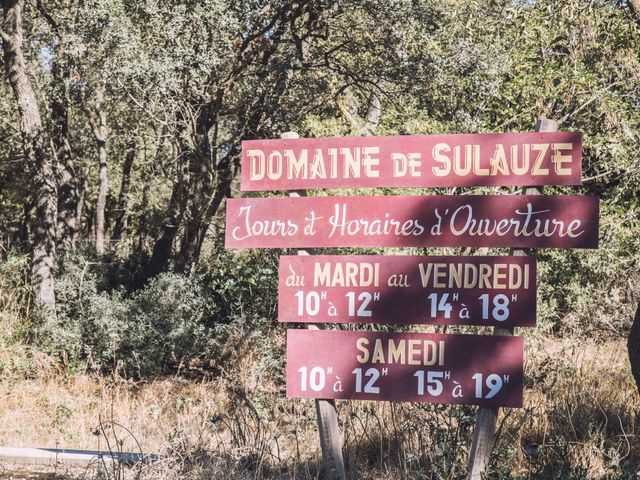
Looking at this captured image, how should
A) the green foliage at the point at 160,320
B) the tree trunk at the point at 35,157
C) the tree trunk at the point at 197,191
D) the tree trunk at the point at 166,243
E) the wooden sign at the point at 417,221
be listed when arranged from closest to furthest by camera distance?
the wooden sign at the point at 417,221, the green foliage at the point at 160,320, the tree trunk at the point at 35,157, the tree trunk at the point at 197,191, the tree trunk at the point at 166,243

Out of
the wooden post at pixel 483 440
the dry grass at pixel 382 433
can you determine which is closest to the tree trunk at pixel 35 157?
the dry grass at pixel 382 433

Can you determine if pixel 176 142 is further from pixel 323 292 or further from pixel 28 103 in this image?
pixel 323 292

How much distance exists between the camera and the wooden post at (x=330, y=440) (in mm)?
5000

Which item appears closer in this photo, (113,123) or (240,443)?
(240,443)

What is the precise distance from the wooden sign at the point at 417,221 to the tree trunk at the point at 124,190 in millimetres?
9752

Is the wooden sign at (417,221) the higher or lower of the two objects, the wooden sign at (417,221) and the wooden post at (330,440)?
the higher

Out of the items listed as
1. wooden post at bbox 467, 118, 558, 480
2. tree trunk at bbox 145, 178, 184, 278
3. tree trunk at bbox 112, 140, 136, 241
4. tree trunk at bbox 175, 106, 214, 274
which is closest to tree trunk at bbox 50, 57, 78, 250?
tree trunk at bbox 112, 140, 136, 241

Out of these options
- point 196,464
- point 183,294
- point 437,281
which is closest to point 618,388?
point 437,281

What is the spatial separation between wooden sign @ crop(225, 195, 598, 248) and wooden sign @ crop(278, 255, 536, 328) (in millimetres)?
119

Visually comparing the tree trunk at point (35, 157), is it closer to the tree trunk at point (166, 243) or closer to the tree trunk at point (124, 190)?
the tree trunk at point (166, 243)

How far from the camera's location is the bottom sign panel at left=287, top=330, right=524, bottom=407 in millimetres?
4703

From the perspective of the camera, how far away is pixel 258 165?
17.2 feet

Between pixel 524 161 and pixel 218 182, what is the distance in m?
7.73

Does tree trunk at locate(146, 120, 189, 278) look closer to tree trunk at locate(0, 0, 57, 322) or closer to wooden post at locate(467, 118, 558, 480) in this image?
tree trunk at locate(0, 0, 57, 322)
